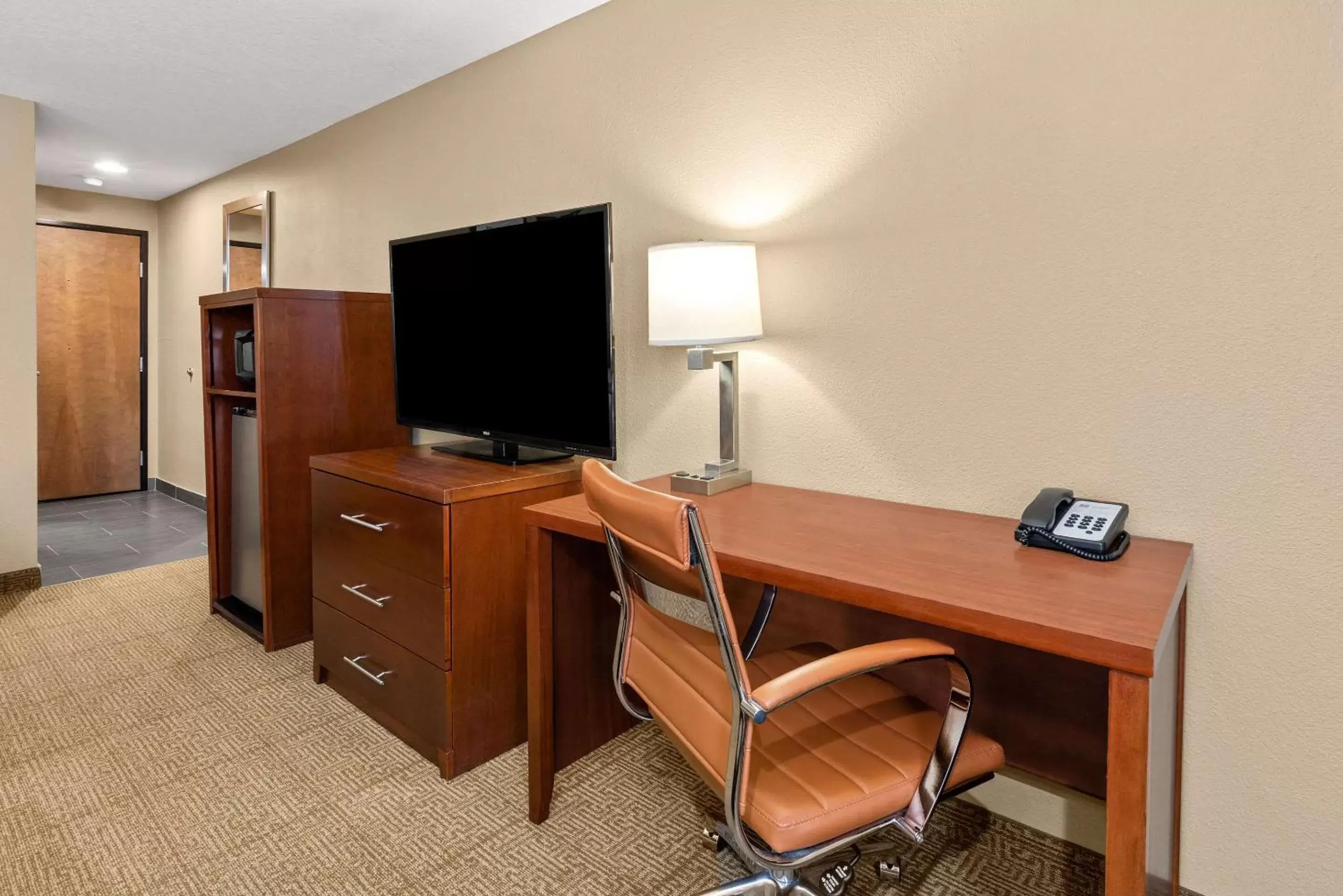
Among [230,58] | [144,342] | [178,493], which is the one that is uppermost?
[230,58]

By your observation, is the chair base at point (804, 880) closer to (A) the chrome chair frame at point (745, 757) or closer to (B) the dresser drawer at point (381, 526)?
(A) the chrome chair frame at point (745, 757)

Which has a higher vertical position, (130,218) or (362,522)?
(130,218)

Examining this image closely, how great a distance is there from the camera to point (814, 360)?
1975mm

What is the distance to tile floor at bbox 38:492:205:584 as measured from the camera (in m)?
3.94

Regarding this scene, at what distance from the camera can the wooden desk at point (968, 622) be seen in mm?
988

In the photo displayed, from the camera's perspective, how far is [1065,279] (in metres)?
1.58

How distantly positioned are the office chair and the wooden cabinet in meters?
1.85

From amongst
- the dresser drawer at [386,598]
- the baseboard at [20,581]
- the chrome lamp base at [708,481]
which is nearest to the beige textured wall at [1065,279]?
the chrome lamp base at [708,481]

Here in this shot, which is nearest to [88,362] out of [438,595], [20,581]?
[20,581]

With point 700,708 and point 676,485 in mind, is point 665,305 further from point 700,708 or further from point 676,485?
point 700,708

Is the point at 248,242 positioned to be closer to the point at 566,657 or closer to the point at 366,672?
the point at 366,672

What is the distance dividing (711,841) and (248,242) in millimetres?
4239

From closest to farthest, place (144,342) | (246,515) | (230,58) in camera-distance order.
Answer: (230,58)
(246,515)
(144,342)

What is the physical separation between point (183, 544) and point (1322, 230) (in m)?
4.98
